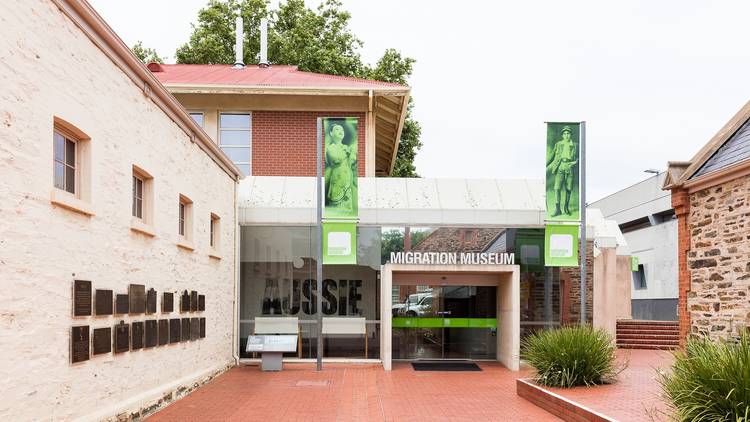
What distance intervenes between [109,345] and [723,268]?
10.6 m

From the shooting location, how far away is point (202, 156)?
1534cm

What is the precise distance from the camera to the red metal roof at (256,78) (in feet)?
70.3

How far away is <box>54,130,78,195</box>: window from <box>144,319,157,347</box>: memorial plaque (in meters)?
3.09

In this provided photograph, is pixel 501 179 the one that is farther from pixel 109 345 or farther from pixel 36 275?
pixel 36 275

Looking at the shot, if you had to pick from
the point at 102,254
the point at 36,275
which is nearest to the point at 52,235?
the point at 36,275

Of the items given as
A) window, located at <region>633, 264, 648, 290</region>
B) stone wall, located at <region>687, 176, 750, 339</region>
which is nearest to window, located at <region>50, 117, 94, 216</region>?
stone wall, located at <region>687, 176, 750, 339</region>

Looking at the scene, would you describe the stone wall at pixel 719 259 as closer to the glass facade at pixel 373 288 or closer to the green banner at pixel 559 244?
the green banner at pixel 559 244

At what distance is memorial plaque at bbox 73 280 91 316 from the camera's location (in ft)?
28.6

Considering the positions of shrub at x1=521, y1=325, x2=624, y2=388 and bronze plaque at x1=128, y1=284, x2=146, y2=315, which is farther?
shrub at x1=521, y1=325, x2=624, y2=388

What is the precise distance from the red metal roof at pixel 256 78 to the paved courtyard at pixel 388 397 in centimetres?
852

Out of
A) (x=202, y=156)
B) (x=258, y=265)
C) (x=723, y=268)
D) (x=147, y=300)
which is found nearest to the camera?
(x=147, y=300)

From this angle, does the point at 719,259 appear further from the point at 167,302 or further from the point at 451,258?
the point at 167,302

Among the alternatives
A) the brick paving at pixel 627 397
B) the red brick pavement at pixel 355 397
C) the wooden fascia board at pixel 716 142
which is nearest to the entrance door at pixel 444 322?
the red brick pavement at pixel 355 397

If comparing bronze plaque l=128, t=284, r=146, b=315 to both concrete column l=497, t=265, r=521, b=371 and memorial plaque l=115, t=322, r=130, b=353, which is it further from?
concrete column l=497, t=265, r=521, b=371
